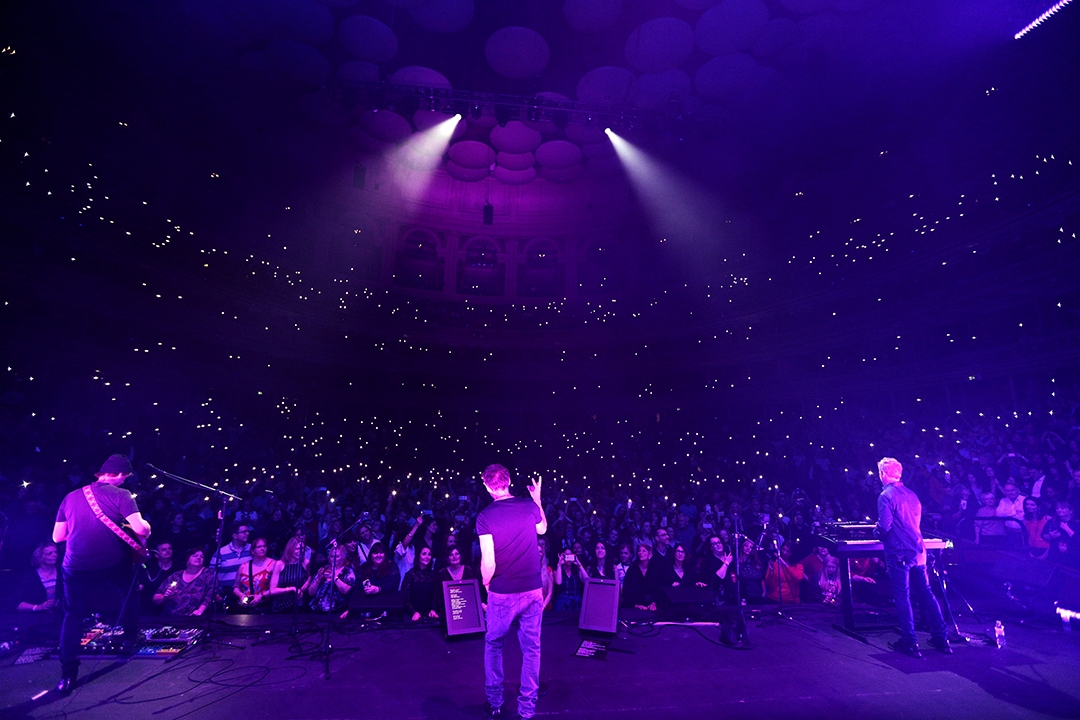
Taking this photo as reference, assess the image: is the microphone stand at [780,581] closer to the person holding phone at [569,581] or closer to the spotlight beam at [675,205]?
the person holding phone at [569,581]

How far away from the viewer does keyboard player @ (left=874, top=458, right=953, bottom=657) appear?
15.1 ft

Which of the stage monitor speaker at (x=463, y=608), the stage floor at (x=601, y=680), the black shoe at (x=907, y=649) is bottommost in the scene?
the stage floor at (x=601, y=680)

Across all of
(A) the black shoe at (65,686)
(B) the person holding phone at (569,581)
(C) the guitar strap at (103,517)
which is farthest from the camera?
(B) the person holding phone at (569,581)

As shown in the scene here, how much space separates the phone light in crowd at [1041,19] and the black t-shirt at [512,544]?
10.9 m

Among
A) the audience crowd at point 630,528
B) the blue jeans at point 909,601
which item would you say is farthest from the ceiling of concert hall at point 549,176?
the blue jeans at point 909,601

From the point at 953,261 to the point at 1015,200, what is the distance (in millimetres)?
1253

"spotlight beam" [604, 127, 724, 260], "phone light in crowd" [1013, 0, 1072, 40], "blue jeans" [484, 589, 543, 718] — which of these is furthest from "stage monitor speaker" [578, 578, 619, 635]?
"spotlight beam" [604, 127, 724, 260]

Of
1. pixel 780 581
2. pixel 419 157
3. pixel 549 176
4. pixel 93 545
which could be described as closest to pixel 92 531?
pixel 93 545

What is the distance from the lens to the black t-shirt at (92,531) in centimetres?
408

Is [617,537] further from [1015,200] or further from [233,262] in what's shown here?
[233,262]

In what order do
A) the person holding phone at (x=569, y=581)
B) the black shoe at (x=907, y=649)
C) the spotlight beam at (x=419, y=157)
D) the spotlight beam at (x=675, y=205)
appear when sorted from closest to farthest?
the black shoe at (x=907, y=649) → the person holding phone at (x=569, y=581) → the spotlight beam at (x=419, y=157) → the spotlight beam at (x=675, y=205)

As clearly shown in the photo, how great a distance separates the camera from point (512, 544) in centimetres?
355

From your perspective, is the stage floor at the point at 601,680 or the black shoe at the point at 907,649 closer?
the stage floor at the point at 601,680

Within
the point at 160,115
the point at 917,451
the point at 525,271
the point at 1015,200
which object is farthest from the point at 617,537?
the point at 160,115
